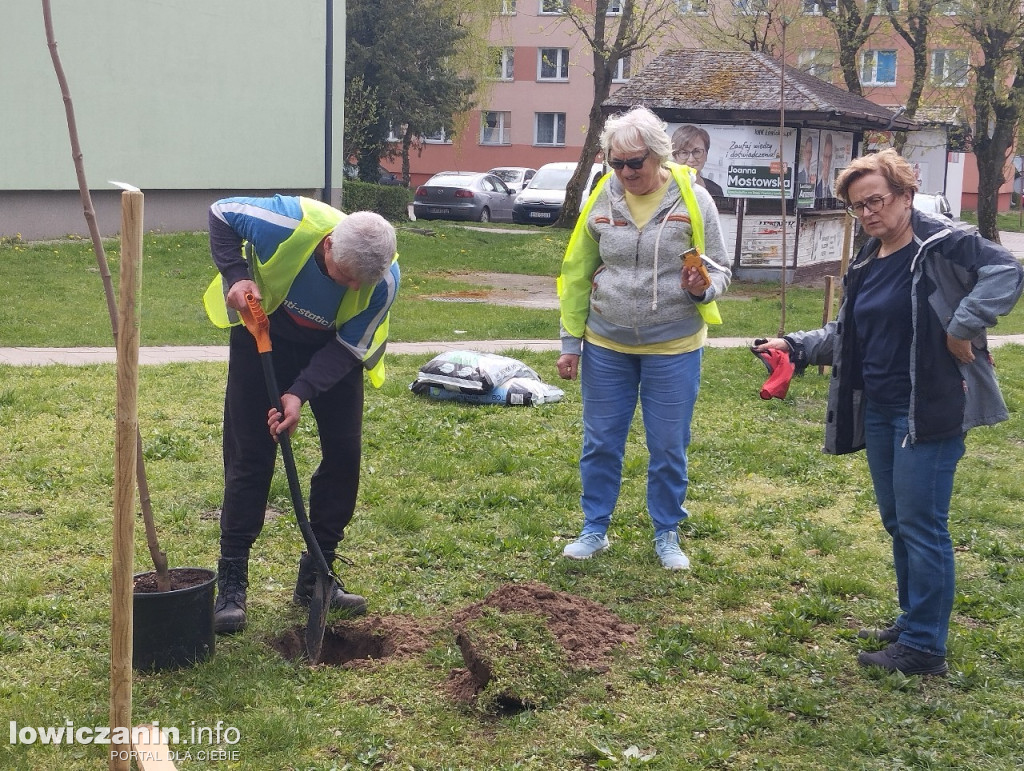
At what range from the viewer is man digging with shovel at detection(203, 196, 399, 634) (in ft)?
12.9

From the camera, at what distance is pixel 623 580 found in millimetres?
4938

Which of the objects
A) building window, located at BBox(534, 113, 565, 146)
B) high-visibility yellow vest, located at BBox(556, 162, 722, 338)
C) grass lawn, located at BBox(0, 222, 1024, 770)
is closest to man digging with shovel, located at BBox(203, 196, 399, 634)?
grass lawn, located at BBox(0, 222, 1024, 770)

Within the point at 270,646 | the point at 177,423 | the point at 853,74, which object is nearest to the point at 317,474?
the point at 270,646

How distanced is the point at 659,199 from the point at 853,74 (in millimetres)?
19027

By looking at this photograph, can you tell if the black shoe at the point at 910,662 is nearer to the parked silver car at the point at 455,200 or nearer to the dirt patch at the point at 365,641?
the dirt patch at the point at 365,641

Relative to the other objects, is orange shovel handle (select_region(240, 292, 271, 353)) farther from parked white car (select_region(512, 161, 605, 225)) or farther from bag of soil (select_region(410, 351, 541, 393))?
parked white car (select_region(512, 161, 605, 225))

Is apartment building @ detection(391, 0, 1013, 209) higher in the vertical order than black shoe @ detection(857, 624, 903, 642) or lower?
higher

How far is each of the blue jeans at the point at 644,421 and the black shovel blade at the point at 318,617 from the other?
1.46m

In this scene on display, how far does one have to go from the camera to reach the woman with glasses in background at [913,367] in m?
3.68

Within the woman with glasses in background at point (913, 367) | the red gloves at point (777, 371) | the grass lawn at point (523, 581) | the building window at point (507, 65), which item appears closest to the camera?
the grass lawn at point (523, 581)

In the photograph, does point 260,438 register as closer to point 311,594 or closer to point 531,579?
point 311,594

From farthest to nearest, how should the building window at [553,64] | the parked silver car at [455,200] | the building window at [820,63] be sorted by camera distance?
the building window at [553,64], the parked silver car at [455,200], the building window at [820,63]

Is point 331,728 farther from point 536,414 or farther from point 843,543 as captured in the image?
point 536,414

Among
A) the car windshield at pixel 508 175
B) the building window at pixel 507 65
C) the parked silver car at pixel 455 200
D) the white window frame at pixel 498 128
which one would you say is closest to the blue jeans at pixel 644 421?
the parked silver car at pixel 455 200
